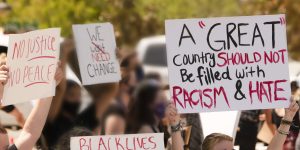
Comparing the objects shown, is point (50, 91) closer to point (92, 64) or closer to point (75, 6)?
point (92, 64)

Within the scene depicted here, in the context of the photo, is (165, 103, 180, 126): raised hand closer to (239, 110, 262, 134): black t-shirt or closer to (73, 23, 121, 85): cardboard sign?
(73, 23, 121, 85): cardboard sign

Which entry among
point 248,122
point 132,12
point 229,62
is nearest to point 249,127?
point 248,122

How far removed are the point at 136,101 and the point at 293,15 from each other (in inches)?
928

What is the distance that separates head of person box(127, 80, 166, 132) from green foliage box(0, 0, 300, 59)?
840cm

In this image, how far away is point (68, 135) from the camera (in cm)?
779

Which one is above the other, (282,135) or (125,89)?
(125,89)

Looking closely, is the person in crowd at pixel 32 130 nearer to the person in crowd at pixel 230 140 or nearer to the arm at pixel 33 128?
the arm at pixel 33 128

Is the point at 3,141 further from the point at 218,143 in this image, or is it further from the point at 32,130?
the point at 218,143

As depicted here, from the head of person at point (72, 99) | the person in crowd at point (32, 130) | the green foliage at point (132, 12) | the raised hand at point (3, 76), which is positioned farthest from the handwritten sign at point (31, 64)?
the green foliage at point (132, 12)

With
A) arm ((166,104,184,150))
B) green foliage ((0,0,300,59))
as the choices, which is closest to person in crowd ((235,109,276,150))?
arm ((166,104,184,150))

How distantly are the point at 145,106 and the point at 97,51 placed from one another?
2.08 m

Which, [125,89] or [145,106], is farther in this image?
[125,89]

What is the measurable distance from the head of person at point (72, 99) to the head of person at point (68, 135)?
468 millimetres

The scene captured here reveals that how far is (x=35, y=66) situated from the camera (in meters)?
7.11
